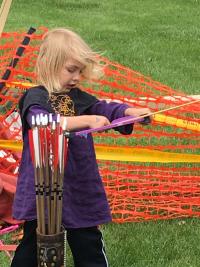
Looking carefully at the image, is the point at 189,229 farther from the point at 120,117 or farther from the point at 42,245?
the point at 42,245

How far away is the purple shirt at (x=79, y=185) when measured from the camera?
294 cm

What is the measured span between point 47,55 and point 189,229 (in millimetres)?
1806

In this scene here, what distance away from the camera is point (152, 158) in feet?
13.9

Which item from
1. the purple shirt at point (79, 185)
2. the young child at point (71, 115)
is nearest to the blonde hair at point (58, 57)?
the young child at point (71, 115)

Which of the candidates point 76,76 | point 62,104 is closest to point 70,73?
point 76,76

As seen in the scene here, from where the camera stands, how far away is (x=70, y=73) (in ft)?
9.51

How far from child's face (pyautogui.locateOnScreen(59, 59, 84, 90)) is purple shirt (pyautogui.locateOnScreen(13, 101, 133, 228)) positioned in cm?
18

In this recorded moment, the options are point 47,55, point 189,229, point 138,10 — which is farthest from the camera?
point 138,10

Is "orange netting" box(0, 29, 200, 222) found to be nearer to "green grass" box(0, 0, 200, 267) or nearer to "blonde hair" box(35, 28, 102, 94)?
"green grass" box(0, 0, 200, 267)

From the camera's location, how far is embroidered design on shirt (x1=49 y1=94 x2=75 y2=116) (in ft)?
9.48

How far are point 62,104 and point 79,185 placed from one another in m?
0.39

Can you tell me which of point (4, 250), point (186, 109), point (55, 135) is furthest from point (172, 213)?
point (55, 135)

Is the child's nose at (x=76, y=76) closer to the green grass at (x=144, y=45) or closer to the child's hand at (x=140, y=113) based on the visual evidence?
the child's hand at (x=140, y=113)

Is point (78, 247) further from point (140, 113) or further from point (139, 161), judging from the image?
point (139, 161)
